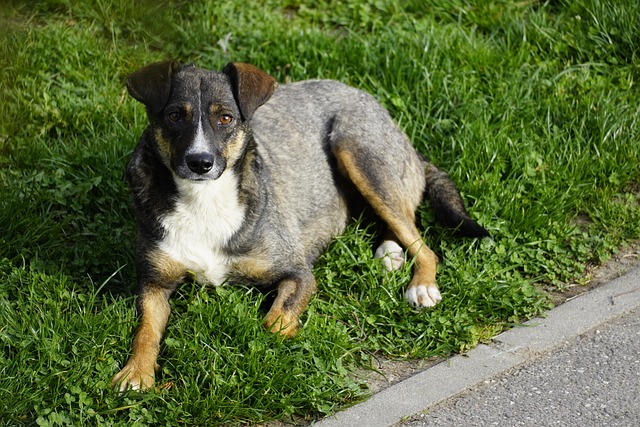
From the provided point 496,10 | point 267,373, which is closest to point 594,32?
point 496,10

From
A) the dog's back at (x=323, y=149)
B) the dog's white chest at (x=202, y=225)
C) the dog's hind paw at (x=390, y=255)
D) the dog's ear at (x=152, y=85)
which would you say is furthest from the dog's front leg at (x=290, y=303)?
the dog's ear at (x=152, y=85)

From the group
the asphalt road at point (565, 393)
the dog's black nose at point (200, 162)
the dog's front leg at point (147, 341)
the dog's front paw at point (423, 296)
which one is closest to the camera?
the asphalt road at point (565, 393)

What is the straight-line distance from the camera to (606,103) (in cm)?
676

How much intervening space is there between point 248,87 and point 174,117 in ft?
1.43

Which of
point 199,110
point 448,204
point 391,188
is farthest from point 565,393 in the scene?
point 199,110

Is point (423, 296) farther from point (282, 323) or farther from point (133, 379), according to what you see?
point (133, 379)

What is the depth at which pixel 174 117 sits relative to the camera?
16.1 ft

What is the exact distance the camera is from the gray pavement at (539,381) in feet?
14.5

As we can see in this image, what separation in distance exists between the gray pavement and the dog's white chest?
45.8 inches

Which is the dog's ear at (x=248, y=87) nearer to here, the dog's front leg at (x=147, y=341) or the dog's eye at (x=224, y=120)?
the dog's eye at (x=224, y=120)

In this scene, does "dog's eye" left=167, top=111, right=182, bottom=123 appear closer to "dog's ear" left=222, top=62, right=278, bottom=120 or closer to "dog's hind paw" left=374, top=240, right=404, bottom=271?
"dog's ear" left=222, top=62, right=278, bottom=120

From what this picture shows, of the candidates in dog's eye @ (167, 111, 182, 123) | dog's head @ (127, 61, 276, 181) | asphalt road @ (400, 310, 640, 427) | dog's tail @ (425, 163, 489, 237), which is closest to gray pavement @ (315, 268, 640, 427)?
asphalt road @ (400, 310, 640, 427)

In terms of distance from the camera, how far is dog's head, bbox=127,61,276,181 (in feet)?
15.7

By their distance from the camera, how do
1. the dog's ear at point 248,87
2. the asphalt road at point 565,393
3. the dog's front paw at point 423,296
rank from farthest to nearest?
the dog's front paw at point 423,296, the dog's ear at point 248,87, the asphalt road at point 565,393
